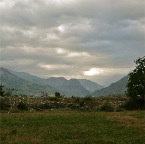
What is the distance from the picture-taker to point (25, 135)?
32.2 metres

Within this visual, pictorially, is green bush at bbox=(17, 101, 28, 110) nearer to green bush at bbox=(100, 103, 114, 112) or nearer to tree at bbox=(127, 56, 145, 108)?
green bush at bbox=(100, 103, 114, 112)

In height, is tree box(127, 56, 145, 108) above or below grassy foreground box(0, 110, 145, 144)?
above

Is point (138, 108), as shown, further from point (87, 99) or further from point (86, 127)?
point (86, 127)

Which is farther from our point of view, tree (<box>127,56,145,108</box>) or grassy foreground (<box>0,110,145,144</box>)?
tree (<box>127,56,145,108</box>)

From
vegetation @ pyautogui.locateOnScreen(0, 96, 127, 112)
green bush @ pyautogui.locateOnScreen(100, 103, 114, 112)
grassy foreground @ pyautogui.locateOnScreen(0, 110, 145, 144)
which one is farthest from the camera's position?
vegetation @ pyautogui.locateOnScreen(0, 96, 127, 112)

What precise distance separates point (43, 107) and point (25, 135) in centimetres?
3933

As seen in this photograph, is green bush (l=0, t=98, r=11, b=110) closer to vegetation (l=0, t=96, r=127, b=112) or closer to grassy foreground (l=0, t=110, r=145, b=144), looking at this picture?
vegetation (l=0, t=96, r=127, b=112)

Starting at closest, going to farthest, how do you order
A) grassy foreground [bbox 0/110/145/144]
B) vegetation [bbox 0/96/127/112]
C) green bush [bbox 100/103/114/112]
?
grassy foreground [bbox 0/110/145/144] → green bush [bbox 100/103/114/112] → vegetation [bbox 0/96/127/112]

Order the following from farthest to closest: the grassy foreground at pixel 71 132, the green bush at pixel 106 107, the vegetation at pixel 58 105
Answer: the vegetation at pixel 58 105 < the green bush at pixel 106 107 < the grassy foreground at pixel 71 132

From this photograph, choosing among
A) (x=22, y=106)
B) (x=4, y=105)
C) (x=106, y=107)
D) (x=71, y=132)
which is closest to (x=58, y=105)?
(x=22, y=106)

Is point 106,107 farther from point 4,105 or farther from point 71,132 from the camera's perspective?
point 71,132

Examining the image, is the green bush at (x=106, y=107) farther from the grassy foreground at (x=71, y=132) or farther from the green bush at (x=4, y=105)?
the grassy foreground at (x=71, y=132)

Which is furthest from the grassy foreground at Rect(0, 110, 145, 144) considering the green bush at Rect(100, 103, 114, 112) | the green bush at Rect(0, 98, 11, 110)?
the green bush at Rect(0, 98, 11, 110)

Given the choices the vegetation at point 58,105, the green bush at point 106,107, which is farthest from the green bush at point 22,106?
the green bush at point 106,107
